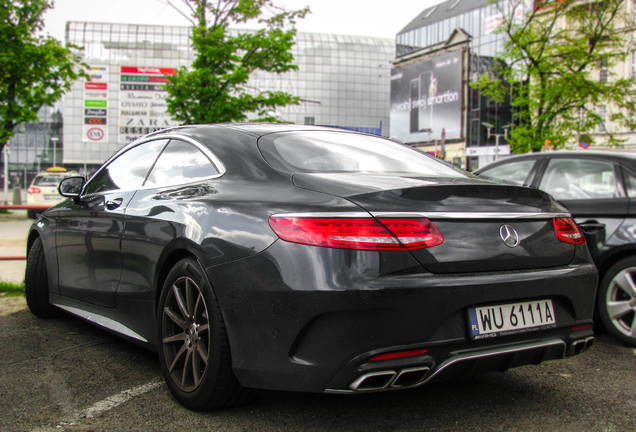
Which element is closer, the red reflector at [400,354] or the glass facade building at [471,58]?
the red reflector at [400,354]

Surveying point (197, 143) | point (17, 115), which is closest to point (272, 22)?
point (17, 115)

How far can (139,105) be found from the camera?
7088 cm

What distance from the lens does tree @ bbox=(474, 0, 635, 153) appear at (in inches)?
716

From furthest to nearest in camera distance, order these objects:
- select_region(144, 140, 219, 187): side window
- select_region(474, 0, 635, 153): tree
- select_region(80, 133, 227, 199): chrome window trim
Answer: select_region(474, 0, 635, 153): tree
select_region(144, 140, 219, 187): side window
select_region(80, 133, 227, 199): chrome window trim

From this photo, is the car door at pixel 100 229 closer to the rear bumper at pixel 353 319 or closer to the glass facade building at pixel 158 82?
the rear bumper at pixel 353 319

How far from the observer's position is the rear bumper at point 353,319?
2.40 m

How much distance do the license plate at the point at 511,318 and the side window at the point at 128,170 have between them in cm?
220

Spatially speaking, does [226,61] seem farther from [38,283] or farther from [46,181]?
[38,283]

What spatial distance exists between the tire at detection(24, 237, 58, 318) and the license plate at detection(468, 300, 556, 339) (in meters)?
3.63

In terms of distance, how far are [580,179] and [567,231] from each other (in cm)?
243

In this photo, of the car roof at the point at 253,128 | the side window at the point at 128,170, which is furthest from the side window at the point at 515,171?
the side window at the point at 128,170

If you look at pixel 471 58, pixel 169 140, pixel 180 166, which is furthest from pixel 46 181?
pixel 471 58

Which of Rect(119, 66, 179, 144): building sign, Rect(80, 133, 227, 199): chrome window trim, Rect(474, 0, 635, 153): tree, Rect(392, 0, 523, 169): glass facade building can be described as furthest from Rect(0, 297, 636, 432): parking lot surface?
Rect(119, 66, 179, 144): building sign

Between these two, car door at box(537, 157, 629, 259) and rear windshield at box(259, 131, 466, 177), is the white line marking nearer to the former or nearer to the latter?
rear windshield at box(259, 131, 466, 177)
